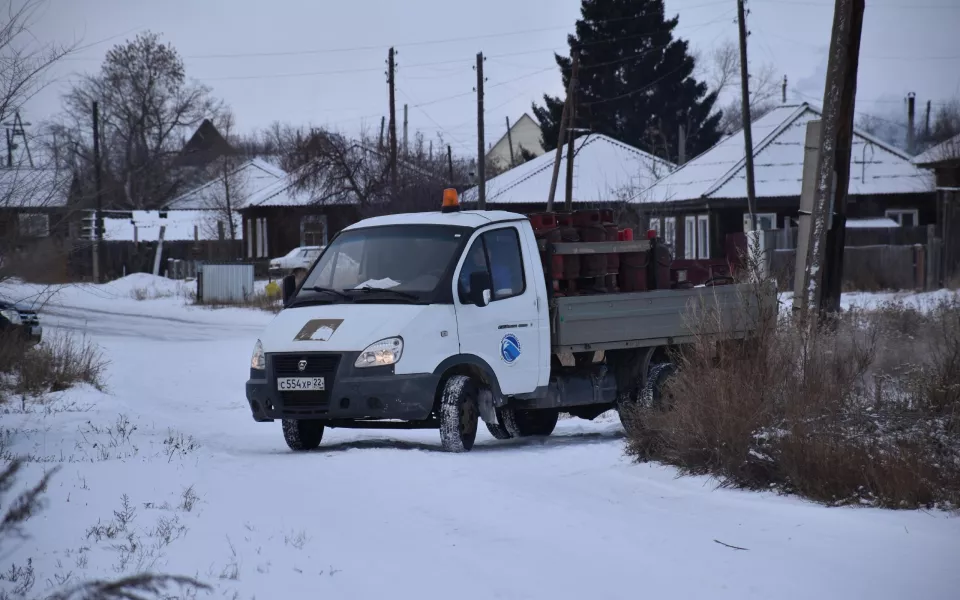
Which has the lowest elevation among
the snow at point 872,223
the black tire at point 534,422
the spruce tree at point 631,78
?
the black tire at point 534,422

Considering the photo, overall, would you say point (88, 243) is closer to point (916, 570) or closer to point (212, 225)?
point (916, 570)

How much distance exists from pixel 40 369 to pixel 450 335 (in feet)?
24.7

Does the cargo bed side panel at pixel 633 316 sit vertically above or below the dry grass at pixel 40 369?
above

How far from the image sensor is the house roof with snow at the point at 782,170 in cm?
4294

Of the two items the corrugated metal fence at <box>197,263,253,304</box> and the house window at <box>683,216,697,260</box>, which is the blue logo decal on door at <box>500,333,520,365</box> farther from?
the house window at <box>683,216,697,260</box>

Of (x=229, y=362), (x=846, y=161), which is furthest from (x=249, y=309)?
(x=846, y=161)

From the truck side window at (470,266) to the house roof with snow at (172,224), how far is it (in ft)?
200

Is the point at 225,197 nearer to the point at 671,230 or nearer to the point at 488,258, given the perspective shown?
the point at 671,230

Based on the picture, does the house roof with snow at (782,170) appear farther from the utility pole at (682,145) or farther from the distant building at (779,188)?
the utility pole at (682,145)

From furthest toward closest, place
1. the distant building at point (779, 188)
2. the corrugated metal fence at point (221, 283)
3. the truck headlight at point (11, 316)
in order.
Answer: the distant building at point (779, 188) < the corrugated metal fence at point (221, 283) < the truck headlight at point (11, 316)

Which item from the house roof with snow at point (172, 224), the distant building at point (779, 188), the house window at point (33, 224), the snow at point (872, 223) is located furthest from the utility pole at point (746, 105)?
the house roof with snow at point (172, 224)

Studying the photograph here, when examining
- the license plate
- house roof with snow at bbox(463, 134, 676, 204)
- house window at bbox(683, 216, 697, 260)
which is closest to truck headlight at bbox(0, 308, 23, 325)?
the license plate

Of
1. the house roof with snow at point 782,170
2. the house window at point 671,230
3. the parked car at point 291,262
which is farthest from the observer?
the parked car at point 291,262

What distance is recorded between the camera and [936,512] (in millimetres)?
7273
